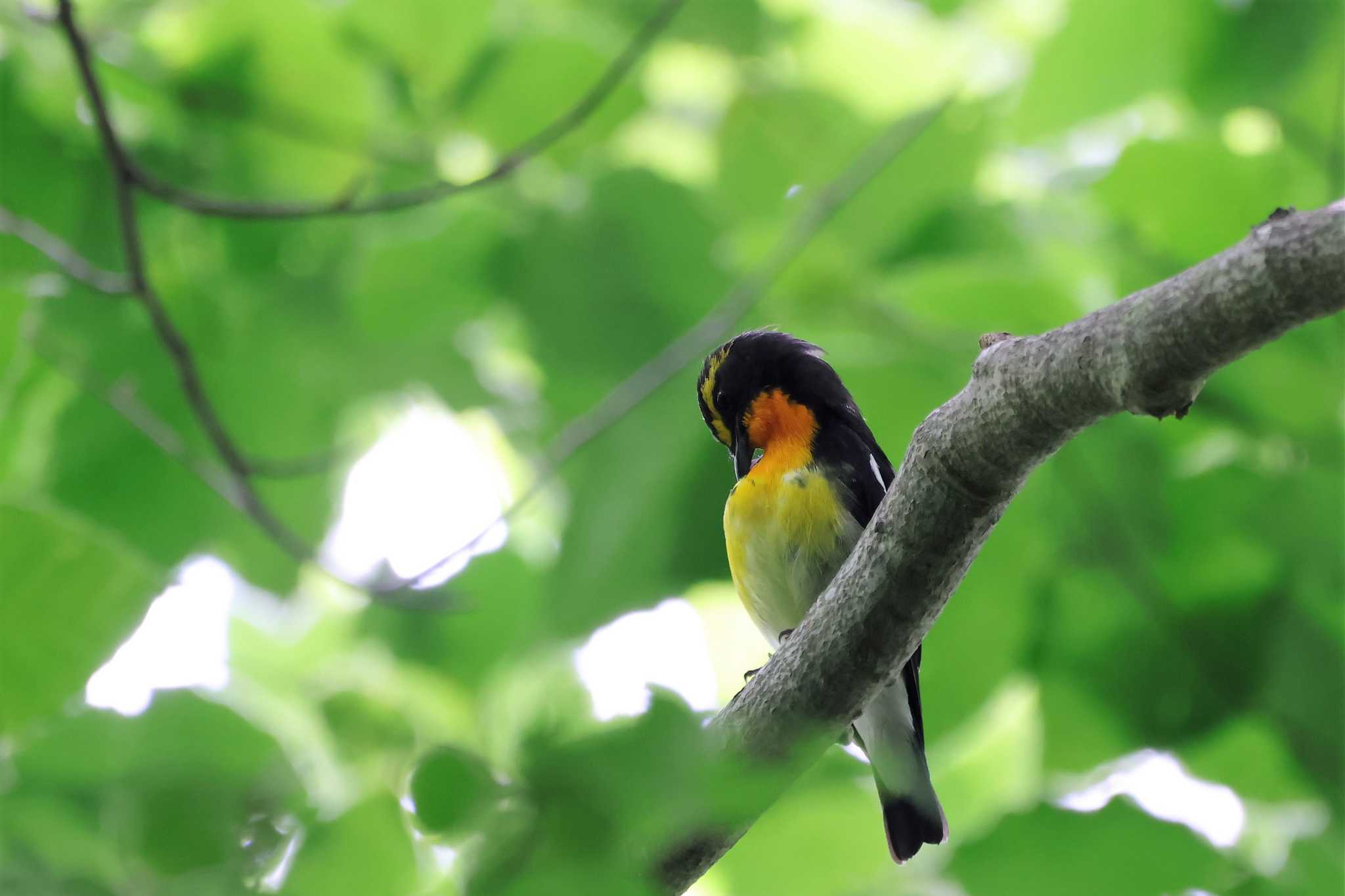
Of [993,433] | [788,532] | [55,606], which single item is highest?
[788,532]

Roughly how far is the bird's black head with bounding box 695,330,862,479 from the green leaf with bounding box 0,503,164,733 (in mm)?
2007

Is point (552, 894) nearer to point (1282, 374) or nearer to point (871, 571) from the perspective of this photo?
point (871, 571)

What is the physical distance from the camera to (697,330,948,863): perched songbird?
3270mm

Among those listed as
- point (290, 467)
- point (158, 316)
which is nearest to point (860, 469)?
point (290, 467)

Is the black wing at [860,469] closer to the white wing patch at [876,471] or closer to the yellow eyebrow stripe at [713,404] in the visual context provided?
the white wing patch at [876,471]

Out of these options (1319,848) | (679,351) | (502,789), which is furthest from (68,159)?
(1319,848)

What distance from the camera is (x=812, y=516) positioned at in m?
3.32

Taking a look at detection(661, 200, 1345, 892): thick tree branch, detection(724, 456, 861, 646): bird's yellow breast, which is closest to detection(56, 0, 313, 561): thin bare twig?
detection(724, 456, 861, 646): bird's yellow breast

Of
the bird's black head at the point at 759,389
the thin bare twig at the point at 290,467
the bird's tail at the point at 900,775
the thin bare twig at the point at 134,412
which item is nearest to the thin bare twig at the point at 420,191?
the thin bare twig at the point at 134,412

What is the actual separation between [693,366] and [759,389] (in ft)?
1.20

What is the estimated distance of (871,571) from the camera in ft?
5.49

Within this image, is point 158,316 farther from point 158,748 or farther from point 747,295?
point 158,748

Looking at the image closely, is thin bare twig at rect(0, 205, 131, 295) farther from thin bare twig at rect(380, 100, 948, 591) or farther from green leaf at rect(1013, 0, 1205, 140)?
green leaf at rect(1013, 0, 1205, 140)

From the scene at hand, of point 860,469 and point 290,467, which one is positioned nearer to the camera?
point 860,469
